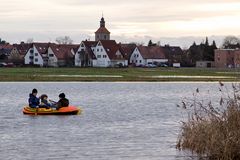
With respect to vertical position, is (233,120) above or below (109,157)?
above

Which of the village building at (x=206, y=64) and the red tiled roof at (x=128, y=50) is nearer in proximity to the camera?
the village building at (x=206, y=64)

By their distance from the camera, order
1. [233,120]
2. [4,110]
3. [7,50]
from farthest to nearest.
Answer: [7,50] < [4,110] < [233,120]

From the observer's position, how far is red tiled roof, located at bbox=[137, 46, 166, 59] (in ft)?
555

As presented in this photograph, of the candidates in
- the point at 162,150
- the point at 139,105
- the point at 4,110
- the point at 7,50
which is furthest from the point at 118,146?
the point at 7,50

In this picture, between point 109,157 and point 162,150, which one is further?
point 162,150

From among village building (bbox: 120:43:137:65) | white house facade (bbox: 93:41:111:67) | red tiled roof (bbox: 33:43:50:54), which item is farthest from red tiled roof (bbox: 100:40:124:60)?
red tiled roof (bbox: 33:43:50:54)

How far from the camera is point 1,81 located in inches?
3339

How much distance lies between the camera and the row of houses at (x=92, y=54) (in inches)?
5960

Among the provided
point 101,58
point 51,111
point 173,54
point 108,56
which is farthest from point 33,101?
point 173,54

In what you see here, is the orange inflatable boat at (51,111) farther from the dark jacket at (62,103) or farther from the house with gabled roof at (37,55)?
the house with gabled roof at (37,55)

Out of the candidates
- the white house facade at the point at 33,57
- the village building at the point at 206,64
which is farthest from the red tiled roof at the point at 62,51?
the village building at the point at 206,64

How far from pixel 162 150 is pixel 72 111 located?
50.1 ft

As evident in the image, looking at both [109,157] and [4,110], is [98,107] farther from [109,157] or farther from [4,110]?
[109,157]

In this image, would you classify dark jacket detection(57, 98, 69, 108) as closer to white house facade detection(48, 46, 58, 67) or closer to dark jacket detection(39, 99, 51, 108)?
dark jacket detection(39, 99, 51, 108)
